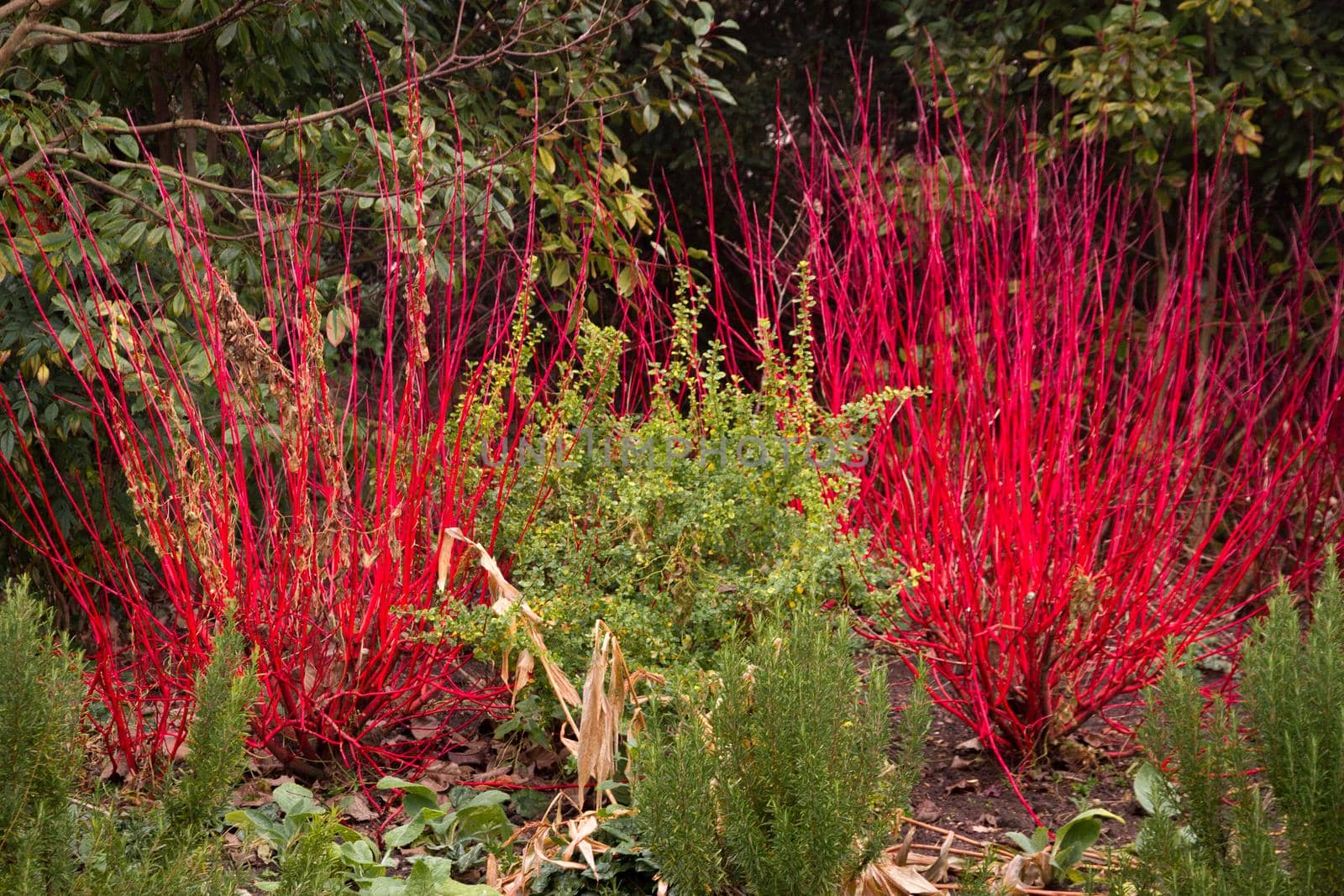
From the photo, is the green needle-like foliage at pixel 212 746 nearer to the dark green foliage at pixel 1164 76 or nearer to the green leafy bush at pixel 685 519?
the green leafy bush at pixel 685 519

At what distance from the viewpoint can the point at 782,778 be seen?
1942mm

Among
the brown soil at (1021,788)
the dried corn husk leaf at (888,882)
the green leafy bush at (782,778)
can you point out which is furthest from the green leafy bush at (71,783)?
the brown soil at (1021,788)

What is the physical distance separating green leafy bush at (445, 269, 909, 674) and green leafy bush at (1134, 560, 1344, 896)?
0.87m

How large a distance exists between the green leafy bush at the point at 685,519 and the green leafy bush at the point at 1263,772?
34.1 inches

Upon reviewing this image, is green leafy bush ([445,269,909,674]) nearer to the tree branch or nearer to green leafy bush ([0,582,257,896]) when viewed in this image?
green leafy bush ([0,582,257,896])

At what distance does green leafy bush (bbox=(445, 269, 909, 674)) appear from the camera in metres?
2.67

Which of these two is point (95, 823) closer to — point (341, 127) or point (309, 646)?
point (309, 646)

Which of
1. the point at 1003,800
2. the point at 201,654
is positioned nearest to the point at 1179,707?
the point at 1003,800

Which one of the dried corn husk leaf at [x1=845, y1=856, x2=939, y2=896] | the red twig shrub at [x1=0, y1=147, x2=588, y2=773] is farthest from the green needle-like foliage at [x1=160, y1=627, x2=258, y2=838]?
the dried corn husk leaf at [x1=845, y1=856, x2=939, y2=896]

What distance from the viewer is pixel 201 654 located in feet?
8.48

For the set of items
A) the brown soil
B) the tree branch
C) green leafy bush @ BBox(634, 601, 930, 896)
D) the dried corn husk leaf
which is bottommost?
the brown soil

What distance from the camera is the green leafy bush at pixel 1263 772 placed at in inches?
Result: 65.6

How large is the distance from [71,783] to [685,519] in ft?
4.22

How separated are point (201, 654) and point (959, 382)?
2128 mm
